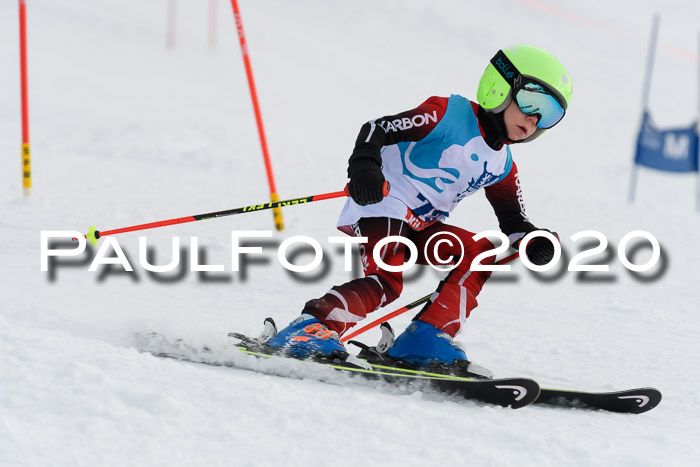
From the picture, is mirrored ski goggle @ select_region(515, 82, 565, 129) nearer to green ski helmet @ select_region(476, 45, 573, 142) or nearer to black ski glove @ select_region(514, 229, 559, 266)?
green ski helmet @ select_region(476, 45, 573, 142)

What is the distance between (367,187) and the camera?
9.13ft

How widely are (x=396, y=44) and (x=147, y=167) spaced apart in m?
14.6

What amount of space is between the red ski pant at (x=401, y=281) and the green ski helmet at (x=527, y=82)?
2.02ft

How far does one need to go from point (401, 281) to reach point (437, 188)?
1.43 ft

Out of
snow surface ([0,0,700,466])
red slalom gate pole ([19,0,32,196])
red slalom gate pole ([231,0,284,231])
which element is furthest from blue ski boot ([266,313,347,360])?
red slalom gate pole ([19,0,32,196])

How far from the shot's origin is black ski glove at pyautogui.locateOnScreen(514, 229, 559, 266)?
10.5 feet

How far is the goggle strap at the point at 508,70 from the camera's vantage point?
9.68 ft

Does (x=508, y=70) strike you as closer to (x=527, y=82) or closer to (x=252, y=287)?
(x=527, y=82)

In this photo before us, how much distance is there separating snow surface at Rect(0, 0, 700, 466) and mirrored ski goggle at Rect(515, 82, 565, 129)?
1.17m

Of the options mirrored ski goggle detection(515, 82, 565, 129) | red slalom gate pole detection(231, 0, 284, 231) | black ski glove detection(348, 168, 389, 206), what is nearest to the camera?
black ski glove detection(348, 168, 389, 206)

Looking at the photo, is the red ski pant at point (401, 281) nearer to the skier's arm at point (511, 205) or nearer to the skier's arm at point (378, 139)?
the skier's arm at point (511, 205)

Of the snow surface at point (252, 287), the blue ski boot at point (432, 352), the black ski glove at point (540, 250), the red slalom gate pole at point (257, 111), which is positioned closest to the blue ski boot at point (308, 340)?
the snow surface at point (252, 287)

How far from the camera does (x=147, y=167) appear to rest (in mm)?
8273

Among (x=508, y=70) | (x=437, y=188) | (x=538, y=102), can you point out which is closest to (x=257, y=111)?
(x=437, y=188)
